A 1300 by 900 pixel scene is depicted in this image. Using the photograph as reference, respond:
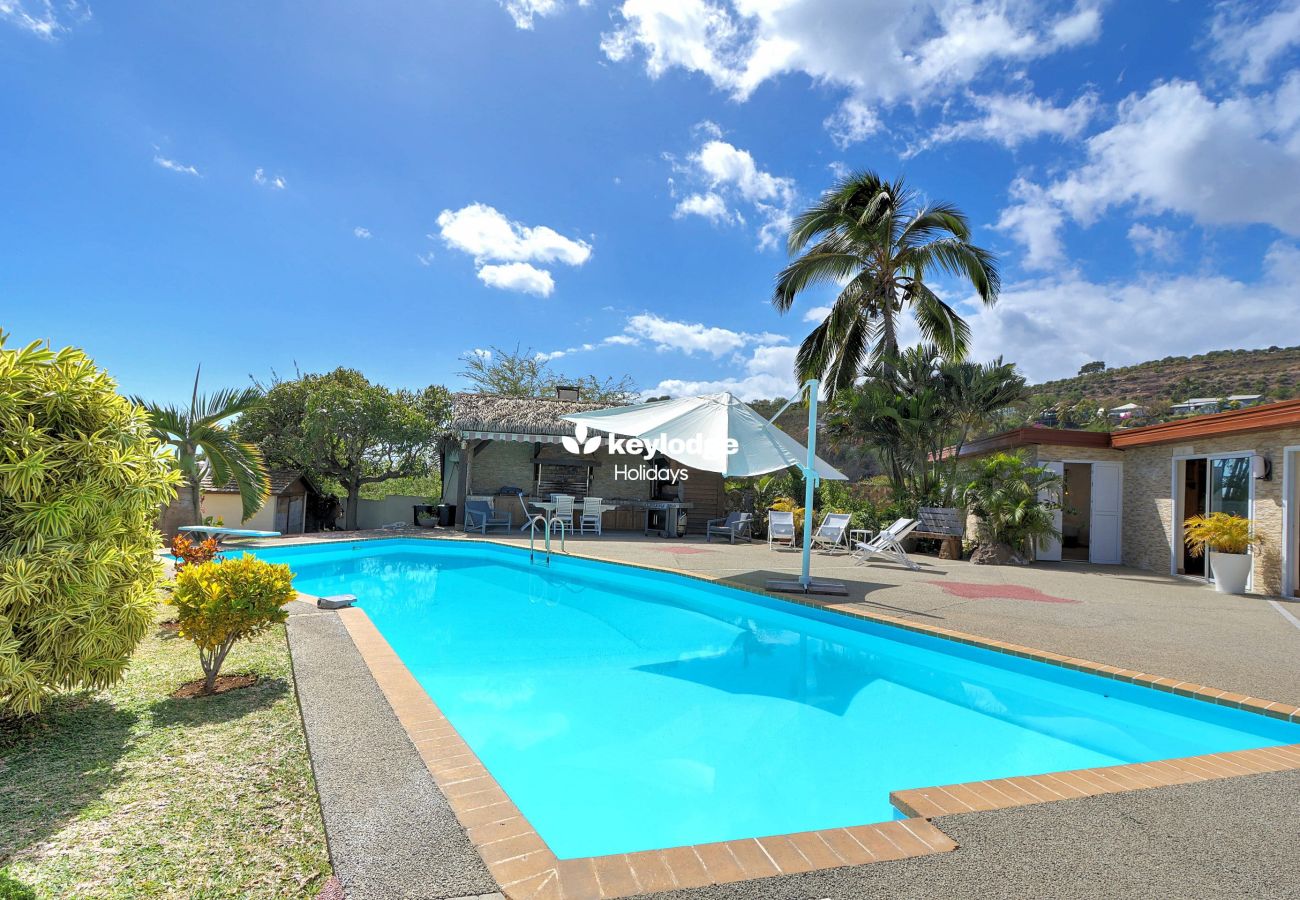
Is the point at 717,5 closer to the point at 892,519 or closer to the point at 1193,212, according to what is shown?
the point at 892,519

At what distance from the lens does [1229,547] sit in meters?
9.22

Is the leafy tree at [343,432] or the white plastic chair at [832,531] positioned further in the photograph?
the leafy tree at [343,432]

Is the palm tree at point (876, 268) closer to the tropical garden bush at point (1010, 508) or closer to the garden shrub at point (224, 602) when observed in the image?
the tropical garden bush at point (1010, 508)

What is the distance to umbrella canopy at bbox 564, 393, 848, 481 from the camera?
293 inches

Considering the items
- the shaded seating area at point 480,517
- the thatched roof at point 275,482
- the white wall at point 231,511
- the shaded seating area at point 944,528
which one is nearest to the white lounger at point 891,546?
the shaded seating area at point 944,528

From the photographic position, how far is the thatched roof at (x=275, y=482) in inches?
601

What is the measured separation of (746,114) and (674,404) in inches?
339

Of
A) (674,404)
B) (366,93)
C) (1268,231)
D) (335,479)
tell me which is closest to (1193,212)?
(1268,231)

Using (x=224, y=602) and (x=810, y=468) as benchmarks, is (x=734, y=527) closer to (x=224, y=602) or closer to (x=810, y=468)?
(x=810, y=468)

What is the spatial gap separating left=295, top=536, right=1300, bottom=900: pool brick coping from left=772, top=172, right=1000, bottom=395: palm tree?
12.7 metres

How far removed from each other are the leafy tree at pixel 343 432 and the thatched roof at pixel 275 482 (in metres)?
0.63

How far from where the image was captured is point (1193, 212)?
1550cm

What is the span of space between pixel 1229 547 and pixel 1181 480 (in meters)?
2.88

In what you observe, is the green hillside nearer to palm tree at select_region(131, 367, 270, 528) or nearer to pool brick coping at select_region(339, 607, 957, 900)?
pool brick coping at select_region(339, 607, 957, 900)
